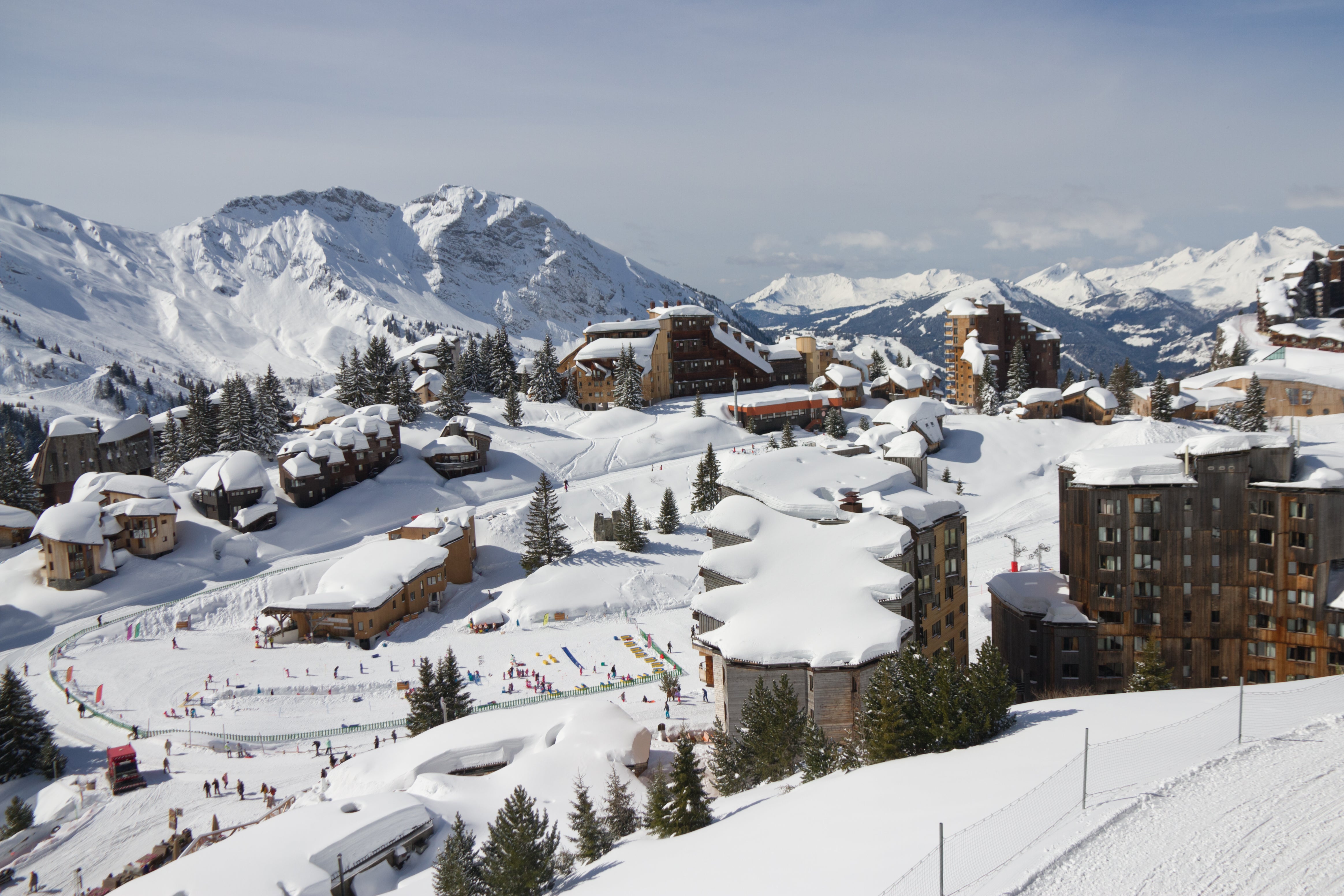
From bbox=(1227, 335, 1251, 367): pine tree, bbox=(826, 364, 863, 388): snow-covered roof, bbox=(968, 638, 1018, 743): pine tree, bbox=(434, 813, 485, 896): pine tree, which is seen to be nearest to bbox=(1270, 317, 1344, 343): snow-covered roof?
bbox=(1227, 335, 1251, 367): pine tree

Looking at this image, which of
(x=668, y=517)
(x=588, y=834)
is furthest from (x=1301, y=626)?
(x=668, y=517)

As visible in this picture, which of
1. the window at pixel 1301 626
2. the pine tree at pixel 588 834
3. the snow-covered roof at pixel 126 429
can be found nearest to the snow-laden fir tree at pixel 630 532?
the pine tree at pixel 588 834

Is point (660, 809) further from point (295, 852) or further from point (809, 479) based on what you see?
point (809, 479)

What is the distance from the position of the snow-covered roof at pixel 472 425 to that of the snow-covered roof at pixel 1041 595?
4989cm

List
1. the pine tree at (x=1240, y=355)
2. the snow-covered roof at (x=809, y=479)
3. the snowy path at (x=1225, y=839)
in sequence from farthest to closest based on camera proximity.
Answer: the pine tree at (x=1240, y=355) < the snow-covered roof at (x=809, y=479) < the snowy path at (x=1225, y=839)

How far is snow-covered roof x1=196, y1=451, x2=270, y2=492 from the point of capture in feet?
227

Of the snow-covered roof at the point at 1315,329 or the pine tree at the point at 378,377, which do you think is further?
the snow-covered roof at the point at 1315,329

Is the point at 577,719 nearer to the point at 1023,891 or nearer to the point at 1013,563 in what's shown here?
the point at 1023,891

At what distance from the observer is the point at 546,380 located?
101125 mm

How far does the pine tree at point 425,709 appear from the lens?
125ft

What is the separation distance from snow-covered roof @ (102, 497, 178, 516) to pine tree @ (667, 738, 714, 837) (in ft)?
192

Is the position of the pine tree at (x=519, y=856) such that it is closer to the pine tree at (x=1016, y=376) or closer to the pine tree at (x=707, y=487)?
the pine tree at (x=707, y=487)

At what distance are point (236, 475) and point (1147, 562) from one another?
6581 cm

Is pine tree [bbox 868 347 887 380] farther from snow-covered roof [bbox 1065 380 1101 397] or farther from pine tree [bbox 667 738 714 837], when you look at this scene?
pine tree [bbox 667 738 714 837]
